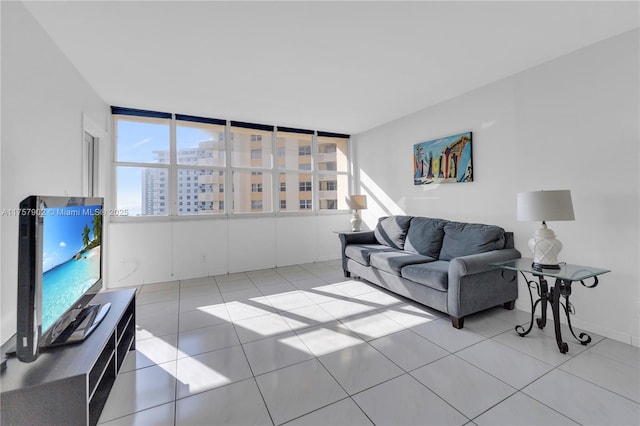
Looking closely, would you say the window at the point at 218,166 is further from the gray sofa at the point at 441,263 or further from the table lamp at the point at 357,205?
the gray sofa at the point at 441,263

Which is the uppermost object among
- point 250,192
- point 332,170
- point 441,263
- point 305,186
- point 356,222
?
point 332,170

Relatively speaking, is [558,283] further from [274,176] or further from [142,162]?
[142,162]

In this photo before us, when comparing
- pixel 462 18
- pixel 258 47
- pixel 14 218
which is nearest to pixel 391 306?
pixel 462 18

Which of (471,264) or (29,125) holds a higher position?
(29,125)

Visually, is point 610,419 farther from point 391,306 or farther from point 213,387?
point 213,387

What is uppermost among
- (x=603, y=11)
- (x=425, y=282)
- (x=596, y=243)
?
(x=603, y=11)

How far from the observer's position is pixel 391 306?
3162mm

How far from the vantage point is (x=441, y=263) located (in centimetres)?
318

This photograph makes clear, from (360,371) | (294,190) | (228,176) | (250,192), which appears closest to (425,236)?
(360,371)

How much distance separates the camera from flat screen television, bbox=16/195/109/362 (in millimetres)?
1184

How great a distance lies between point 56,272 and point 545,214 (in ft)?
10.8

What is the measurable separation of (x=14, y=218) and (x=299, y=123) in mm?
3896

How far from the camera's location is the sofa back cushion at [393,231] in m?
4.12

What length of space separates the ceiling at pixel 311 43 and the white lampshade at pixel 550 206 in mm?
1360
